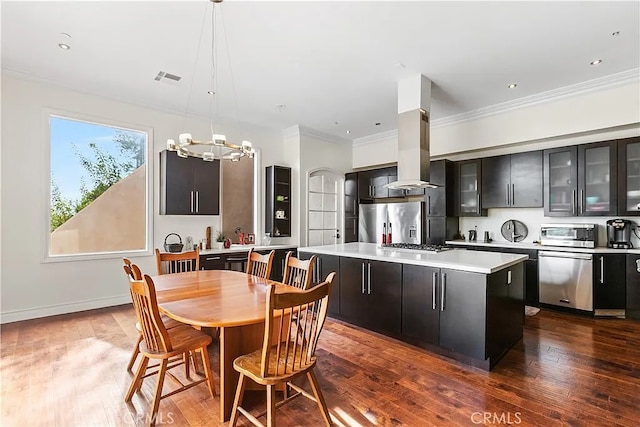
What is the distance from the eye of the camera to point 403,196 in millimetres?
6266

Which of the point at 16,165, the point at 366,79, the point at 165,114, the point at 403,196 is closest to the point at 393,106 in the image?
the point at 366,79

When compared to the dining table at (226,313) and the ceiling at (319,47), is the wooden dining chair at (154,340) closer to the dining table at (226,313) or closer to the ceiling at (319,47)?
the dining table at (226,313)

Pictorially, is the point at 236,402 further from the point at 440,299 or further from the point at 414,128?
the point at 414,128

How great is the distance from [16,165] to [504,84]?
6156mm

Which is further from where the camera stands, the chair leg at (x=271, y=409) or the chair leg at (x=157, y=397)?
the chair leg at (x=157, y=397)

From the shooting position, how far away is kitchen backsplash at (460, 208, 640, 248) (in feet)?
14.5

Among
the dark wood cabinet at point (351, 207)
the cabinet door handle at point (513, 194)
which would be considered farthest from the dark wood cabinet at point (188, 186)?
the cabinet door handle at point (513, 194)

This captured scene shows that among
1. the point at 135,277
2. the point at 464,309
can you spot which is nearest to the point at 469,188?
A: the point at 464,309

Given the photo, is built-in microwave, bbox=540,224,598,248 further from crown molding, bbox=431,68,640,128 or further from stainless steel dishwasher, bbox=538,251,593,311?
crown molding, bbox=431,68,640,128

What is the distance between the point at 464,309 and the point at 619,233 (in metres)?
3.19

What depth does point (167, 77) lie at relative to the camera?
12.9 ft

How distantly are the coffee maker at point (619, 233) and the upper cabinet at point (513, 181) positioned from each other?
33.1 inches

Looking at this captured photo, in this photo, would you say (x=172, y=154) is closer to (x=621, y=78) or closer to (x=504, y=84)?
(x=504, y=84)

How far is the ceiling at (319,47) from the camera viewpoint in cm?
271
